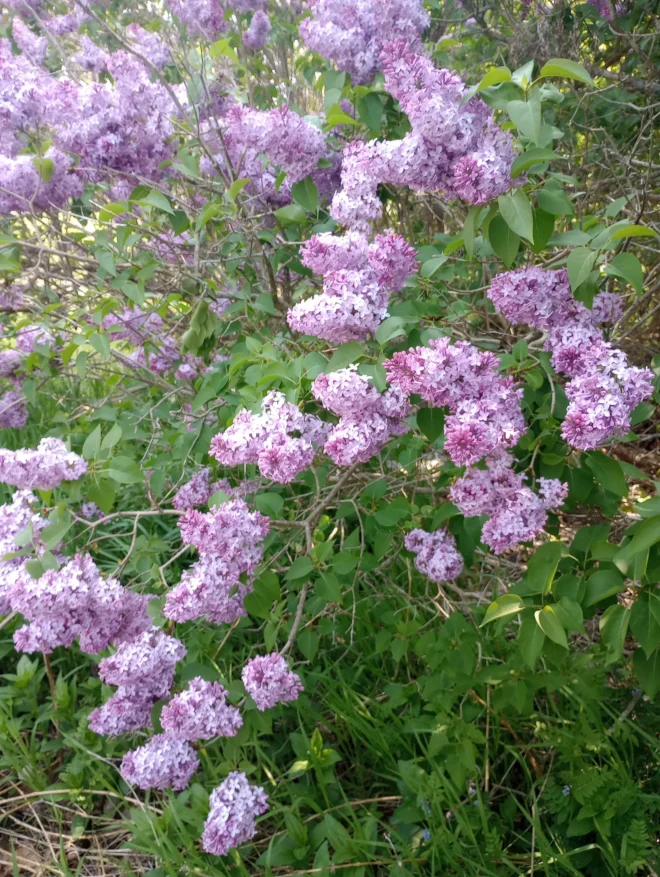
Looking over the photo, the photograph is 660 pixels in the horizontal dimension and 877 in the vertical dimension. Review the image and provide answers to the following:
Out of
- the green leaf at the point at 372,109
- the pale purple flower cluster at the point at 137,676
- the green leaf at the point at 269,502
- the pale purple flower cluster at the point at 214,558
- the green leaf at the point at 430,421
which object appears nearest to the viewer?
the green leaf at the point at 430,421

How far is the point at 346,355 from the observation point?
4.76ft

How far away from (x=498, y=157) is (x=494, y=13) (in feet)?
8.45

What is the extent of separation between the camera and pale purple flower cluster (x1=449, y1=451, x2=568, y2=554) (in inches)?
55.2

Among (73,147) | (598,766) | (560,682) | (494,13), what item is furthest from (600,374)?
(494,13)

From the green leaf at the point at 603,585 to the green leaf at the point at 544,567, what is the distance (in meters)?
0.07

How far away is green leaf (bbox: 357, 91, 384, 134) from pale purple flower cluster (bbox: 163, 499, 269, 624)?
43.4 inches

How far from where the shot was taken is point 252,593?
1.78 metres

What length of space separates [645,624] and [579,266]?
67 centimetres

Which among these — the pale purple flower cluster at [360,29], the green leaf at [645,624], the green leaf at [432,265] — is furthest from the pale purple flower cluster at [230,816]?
the pale purple flower cluster at [360,29]

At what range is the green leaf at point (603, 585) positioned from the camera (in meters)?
1.41

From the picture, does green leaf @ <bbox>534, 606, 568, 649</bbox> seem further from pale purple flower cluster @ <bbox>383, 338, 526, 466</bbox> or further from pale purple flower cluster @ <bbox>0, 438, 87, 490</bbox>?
pale purple flower cluster @ <bbox>0, 438, 87, 490</bbox>

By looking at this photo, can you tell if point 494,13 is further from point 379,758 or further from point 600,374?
point 379,758

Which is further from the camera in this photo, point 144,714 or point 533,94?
point 144,714

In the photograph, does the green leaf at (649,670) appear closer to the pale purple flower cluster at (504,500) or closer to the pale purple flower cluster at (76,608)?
the pale purple flower cluster at (504,500)
